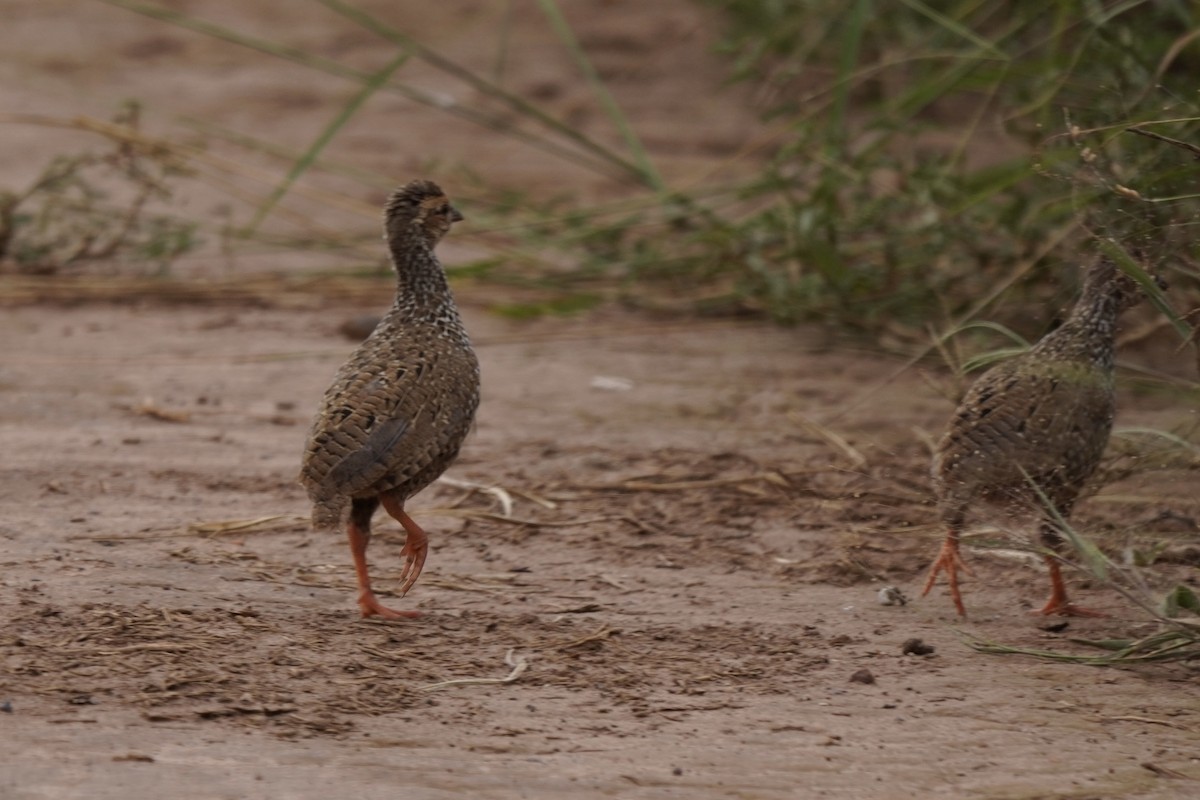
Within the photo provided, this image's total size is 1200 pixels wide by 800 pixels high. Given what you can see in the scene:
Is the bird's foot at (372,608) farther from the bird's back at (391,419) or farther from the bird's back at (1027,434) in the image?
the bird's back at (1027,434)

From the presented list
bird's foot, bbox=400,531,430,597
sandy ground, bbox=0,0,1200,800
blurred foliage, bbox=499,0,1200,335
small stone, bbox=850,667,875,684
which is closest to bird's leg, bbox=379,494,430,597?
bird's foot, bbox=400,531,430,597

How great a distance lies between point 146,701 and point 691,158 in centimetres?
895

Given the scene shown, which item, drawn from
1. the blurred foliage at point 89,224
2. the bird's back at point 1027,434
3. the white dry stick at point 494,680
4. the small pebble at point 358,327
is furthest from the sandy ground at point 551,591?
the blurred foliage at point 89,224

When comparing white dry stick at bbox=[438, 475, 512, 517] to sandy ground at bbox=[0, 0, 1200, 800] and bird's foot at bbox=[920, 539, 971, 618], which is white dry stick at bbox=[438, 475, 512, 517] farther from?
bird's foot at bbox=[920, 539, 971, 618]

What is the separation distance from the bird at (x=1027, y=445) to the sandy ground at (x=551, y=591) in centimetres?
22

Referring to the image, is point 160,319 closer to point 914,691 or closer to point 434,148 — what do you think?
point 434,148

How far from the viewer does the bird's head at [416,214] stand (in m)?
6.11

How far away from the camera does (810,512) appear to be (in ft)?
20.8

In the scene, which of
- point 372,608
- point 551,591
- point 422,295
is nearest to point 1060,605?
point 551,591

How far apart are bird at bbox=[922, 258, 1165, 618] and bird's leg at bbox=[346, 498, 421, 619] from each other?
1.68 meters

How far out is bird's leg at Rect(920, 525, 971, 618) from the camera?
5.26 meters

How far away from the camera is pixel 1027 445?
17.2 feet

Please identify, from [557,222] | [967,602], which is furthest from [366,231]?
[967,602]

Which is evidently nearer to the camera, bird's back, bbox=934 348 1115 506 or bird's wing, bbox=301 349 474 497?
bird's wing, bbox=301 349 474 497
